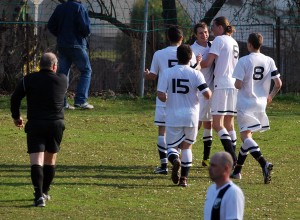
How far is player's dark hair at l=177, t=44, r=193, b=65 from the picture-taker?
11812 mm

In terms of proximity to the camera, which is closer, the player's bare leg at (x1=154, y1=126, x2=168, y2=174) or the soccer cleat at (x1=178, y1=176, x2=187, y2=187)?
the soccer cleat at (x1=178, y1=176, x2=187, y2=187)

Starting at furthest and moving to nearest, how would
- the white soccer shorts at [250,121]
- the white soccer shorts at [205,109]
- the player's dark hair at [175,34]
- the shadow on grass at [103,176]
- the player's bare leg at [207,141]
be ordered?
the player's bare leg at [207,141]
the white soccer shorts at [205,109]
the player's dark hair at [175,34]
the white soccer shorts at [250,121]
the shadow on grass at [103,176]

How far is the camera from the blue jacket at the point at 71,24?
1802cm

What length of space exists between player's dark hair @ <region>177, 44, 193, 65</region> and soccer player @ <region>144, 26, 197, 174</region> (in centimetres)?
72

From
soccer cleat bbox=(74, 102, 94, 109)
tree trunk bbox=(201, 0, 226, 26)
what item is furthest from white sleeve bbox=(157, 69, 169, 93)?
tree trunk bbox=(201, 0, 226, 26)

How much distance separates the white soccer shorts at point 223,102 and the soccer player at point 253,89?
522 mm

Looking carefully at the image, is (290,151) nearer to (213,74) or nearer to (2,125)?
(213,74)

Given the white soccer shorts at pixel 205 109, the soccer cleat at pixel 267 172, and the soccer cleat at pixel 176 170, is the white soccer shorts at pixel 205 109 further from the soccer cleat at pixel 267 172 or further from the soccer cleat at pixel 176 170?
the soccer cleat at pixel 176 170

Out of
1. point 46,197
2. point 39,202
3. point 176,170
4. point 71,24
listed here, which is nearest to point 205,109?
point 176,170

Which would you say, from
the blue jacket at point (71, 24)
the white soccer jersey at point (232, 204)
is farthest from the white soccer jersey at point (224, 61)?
the white soccer jersey at point (232, 204)

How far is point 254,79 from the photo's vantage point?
12.6 meters

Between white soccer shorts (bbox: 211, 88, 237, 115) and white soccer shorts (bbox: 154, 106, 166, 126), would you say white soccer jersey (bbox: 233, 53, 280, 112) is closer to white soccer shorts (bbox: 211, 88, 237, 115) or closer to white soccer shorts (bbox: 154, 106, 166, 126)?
white soccer shorts (bbox: 211, 88, 237, 115)

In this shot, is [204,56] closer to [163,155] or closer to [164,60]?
[164,60]

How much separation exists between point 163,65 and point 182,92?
1056mm
